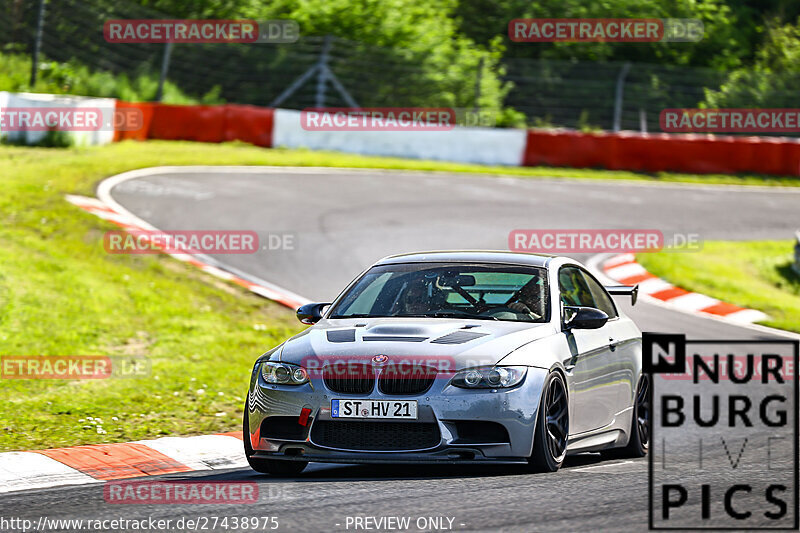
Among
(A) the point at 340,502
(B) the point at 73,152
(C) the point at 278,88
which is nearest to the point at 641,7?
(C) the point at 278,88

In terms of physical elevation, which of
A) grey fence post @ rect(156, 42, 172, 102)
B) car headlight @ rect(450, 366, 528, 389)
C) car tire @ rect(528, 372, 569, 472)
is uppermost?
grey fence post @ rect(156, 42, 172, 102)

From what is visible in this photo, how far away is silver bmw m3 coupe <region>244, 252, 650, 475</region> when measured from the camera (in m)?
6.49

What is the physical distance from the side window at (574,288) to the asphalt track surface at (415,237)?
3.39 feet

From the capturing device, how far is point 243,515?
5.63m

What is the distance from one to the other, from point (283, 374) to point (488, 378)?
A: 1.14 metres

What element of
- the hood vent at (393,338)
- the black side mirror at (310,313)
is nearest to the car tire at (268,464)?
the hood vent at (393,338)

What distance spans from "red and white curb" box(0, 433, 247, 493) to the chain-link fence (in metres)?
22.4

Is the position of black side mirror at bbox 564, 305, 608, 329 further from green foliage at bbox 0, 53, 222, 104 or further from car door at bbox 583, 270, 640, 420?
green foliage at bbox 0, 53, 222, 104

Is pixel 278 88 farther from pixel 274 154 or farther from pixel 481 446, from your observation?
pixel 481 446

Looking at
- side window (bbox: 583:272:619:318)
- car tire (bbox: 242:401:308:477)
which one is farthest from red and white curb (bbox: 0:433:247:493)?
side window (bbox: 583:272:619:318)

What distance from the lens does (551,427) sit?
22.5 feet

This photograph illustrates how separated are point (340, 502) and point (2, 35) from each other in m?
25.0

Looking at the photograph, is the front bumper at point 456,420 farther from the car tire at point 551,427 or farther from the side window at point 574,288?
the side window at point 574,288

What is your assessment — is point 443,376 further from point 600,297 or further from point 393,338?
point 600,297
